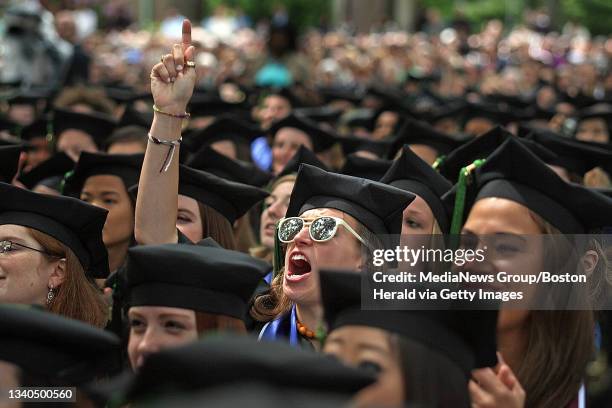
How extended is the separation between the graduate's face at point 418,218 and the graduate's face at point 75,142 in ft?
12.5

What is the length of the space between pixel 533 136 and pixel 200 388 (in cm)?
543

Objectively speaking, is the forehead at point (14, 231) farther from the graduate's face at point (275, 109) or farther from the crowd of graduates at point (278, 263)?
the graduate's face at point (275, 109)

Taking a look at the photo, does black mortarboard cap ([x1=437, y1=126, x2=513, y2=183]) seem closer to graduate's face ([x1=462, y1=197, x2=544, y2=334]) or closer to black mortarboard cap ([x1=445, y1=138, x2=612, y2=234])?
black mortarboard cap ([x1=445, y1=138, x2=612, y2=234])

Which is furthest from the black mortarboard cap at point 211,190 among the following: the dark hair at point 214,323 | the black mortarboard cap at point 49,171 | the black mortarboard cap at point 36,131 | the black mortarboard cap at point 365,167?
the black mortarboard cap at point 36,131

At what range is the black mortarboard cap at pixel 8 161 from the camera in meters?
6.00

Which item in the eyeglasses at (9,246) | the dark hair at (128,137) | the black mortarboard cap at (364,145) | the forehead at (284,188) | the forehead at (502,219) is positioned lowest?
the black mortarboard cap at (364,145)

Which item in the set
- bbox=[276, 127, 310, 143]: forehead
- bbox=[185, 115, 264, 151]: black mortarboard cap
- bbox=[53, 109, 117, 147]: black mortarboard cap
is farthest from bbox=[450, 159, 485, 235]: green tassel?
bbox=[53, 109, 117, 147]: black mortarboard cap

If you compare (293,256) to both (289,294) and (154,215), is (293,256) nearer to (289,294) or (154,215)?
(289,294)

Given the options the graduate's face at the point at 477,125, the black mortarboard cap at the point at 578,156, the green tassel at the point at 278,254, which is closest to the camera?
the green tassel at the point at 278,254

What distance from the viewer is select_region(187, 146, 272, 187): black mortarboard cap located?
6.83 m

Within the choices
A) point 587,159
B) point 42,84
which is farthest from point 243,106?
point 587,159

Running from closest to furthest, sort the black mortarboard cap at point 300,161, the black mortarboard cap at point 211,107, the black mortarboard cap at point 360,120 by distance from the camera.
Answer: the black mortarboard cap at point 300,161, the black mortarboard cap at point 211,107, the black mortarboard cap at point 360,120

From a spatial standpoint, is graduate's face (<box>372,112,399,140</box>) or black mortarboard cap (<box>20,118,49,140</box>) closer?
black mortarboard cap (<box>20,118,49,140</box>)

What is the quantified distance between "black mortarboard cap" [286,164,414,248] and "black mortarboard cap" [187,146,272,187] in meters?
2.17
